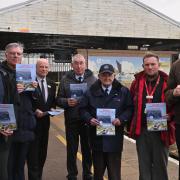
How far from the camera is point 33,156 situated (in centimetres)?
593

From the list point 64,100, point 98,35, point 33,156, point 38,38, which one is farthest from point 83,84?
point 38,38

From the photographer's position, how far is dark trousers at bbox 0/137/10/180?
4598 mm

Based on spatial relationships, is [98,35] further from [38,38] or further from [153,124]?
[153,124]

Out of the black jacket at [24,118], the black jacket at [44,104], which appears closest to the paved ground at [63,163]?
the black jacket at [44,104]

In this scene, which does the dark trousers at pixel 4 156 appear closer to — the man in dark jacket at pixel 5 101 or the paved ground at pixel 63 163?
the man in dark jacket at pixel 5 101

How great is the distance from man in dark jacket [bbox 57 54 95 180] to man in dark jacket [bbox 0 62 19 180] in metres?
1.49

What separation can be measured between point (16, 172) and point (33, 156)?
65 cm

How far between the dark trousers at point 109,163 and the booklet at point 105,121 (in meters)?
0.30

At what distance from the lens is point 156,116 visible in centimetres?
486

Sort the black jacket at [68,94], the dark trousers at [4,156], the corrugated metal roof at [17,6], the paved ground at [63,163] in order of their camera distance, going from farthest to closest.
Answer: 1. the corrugated metal roof at [17,6]
2. the paved ground at [63,163]
3. the black jacket at [68,94]
4. the dark trousers at [4,156]

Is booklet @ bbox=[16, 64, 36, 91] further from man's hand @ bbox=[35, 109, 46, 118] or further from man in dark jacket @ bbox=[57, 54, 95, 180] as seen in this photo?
man in dark jacket @ bbox=[57, 54, 95, 180]

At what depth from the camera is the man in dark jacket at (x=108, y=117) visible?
506 centimetres

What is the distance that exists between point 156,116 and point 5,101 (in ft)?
6.03

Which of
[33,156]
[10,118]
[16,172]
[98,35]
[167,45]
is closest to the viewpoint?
[10,118]
